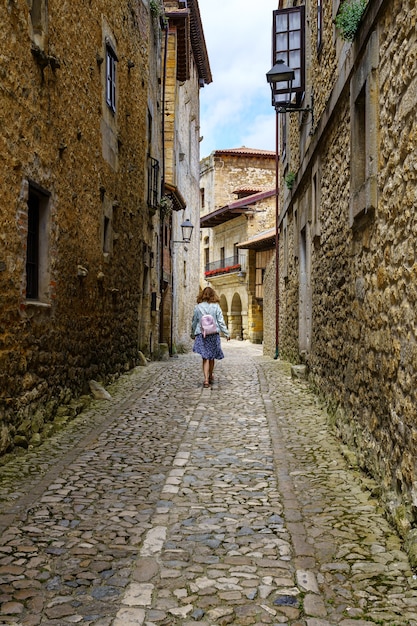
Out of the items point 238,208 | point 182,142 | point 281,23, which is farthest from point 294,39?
point 238,208

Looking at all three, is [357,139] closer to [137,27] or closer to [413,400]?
[413,400]

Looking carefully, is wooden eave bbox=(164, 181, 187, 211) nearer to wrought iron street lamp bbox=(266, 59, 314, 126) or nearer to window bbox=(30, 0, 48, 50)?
wrought iron street lamp bbox=(266, 59, 314, 126)

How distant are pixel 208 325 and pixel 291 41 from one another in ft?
16.5

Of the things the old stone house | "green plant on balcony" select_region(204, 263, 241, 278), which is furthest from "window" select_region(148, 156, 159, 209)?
"green plant on balcony" select_region(204, 263, 241, 278)

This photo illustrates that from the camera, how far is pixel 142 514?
421 centimetres

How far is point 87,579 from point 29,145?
421cm

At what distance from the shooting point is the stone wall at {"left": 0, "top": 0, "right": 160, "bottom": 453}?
5.64 metres

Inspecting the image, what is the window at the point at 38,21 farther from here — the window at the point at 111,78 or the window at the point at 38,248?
the window at the point at 111,78

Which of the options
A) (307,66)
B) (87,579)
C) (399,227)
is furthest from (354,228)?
(307,66)

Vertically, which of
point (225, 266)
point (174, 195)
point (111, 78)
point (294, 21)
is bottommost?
point (225, 266)

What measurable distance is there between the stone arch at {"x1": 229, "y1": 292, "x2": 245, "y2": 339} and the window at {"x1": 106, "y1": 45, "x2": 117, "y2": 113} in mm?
29926

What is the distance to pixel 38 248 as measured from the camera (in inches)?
270

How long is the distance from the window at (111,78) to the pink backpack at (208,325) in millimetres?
3635

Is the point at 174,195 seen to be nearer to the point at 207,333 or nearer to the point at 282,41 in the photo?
the point at 282,41
